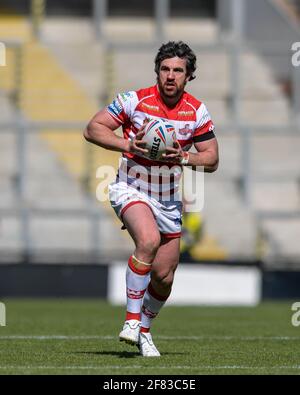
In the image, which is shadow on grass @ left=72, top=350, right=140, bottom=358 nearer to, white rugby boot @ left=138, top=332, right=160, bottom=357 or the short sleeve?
white rugby boot @ left=138, top=332, right=160, bottom=357

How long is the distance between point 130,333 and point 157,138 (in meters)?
1.41

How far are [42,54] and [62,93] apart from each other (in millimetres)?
1126

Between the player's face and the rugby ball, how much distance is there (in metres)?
0.31

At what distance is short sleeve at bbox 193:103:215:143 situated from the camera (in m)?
9.17

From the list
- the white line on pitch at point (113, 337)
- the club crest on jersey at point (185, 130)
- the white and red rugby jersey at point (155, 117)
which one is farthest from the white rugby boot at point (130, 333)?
the white line on pitch at point (113, 337)

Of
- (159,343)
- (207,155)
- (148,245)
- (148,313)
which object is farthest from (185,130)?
(159,343)

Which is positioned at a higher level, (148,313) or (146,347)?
(148,313)

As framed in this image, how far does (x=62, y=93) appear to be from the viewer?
2561cm

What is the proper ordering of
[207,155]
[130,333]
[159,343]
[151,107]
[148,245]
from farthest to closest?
1. [159,343]
2. [207,155]
3. [151,107]
4. [148,245]
5. [130,333]

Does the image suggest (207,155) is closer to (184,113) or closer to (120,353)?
(184,113)

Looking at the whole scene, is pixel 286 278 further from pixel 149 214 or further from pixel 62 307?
pixel 149 214

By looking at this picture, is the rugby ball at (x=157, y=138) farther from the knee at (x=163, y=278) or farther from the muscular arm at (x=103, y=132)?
the knee at (x=163, y=278)

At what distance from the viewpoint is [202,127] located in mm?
9203

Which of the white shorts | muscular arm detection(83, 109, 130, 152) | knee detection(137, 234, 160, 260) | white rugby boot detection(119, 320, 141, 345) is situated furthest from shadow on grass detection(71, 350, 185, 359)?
muscular arm detection(83, 109, 130, 152)
